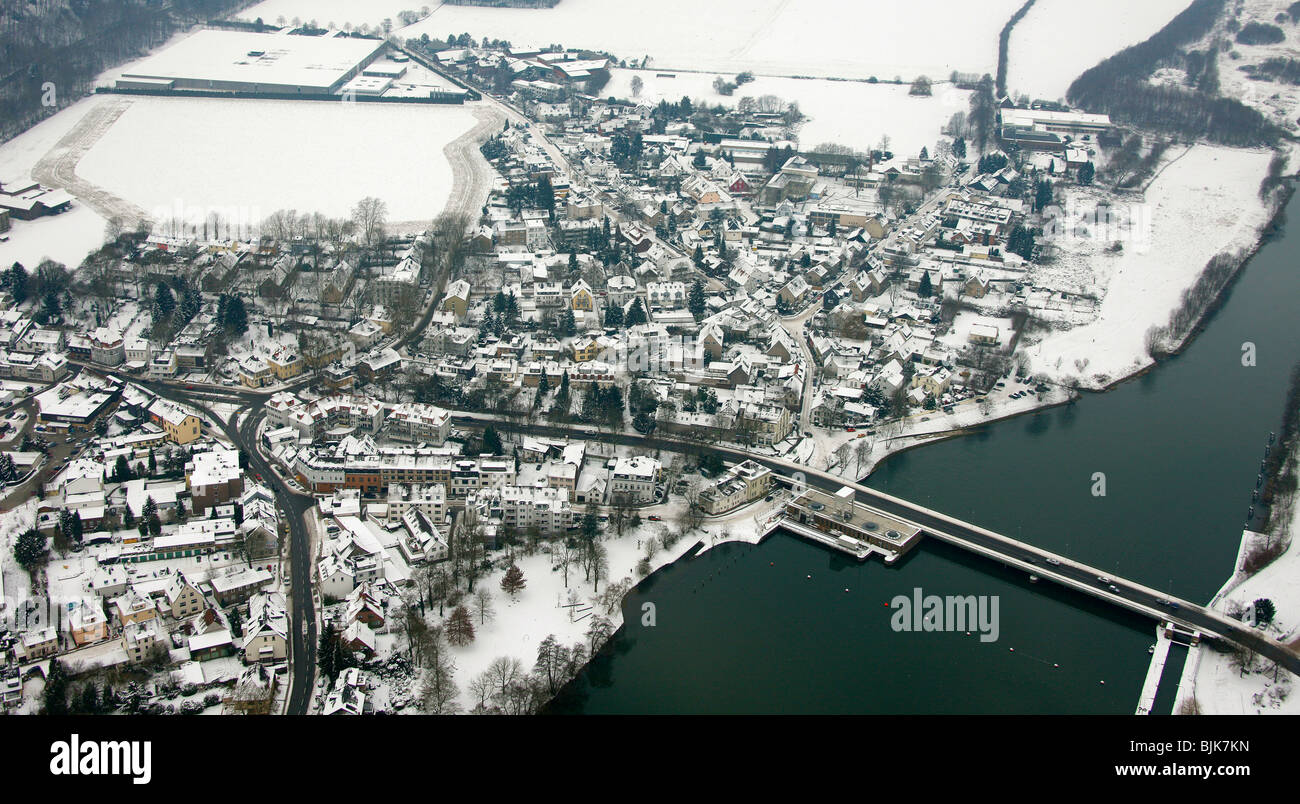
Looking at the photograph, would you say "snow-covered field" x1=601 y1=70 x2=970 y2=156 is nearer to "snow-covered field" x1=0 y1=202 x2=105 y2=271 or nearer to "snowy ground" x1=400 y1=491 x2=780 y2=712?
"snow-covered field" x1=0 y1=202 x2=105 y2=271

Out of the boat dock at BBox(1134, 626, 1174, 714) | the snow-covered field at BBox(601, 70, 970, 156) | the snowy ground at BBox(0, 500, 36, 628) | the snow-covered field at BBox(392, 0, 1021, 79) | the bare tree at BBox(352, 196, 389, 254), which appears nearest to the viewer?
the boat dock at BBox(1134, 626, 1174, 714)

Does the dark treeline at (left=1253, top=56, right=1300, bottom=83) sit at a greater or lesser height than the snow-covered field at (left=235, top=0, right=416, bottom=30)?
lesser

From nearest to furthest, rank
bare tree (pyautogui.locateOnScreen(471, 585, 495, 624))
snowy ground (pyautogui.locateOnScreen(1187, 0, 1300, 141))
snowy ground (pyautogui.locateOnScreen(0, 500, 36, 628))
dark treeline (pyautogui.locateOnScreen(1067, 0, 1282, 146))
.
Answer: snowy ground (pyautogui.locateOnScreen(0, 500, 36, 628))
bare tree (pyautogui.locateOnScreen(471, 585, 495, 624))
dark treeline (pyautogui.locateOnScreen(1067, 0, 1282, 146))
snowy ground (pyautogui.locateOnScreen(1187, 0, 1300, 141))

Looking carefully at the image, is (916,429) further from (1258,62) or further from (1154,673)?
(1258,62)

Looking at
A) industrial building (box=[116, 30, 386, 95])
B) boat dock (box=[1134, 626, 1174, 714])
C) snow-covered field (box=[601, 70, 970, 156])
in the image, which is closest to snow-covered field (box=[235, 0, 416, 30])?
industrial building (box=[116, 30, 386, 95])

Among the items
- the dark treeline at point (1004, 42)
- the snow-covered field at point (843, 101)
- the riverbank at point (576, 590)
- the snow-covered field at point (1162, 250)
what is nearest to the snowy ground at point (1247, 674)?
the riverbank at point (576, 590)

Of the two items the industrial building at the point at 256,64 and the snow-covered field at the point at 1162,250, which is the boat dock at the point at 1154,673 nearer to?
the snow-covered field at the point at 1162,250
